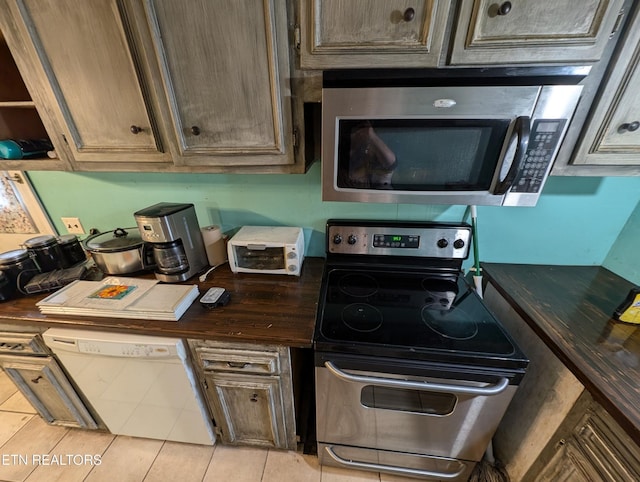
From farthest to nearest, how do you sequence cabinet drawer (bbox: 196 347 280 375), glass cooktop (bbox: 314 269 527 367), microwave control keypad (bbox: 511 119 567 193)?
cabinet drawer (bbox: 196 347 280 375)
glass cooktop (bbox: 314 269 527 367)
microwave control keypad (bbox: 511 119 567 193)

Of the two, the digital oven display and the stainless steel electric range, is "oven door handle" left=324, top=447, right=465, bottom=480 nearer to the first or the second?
the stainless steel electric range

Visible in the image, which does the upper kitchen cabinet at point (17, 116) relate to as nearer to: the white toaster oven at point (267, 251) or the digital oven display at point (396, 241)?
the white toaster oven at point (267, 251)

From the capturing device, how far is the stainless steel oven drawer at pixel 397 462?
1101 mm

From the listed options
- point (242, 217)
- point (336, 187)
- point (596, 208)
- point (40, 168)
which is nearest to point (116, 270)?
point (40, 168)

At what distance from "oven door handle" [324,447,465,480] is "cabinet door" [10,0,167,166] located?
1.55 meters

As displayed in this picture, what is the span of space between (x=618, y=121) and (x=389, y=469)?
1.59 metres

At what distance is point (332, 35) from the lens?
2.45ft

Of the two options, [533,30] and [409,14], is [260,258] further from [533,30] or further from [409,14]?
[533,30]

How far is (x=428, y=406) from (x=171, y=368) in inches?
41.5

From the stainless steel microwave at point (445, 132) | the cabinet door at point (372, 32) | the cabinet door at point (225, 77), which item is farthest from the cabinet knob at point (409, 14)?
the cabinet door at point (225, 77)

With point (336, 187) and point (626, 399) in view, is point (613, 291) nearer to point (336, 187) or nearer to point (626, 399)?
point (626, 399)

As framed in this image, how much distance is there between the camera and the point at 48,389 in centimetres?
125

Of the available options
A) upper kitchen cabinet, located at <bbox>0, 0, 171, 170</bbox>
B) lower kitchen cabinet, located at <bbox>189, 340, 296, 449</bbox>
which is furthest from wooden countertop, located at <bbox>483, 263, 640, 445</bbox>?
upper kitchen cabinet, located at <bbox>0, 0, 171, 170</bbox>

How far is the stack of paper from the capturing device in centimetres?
101
